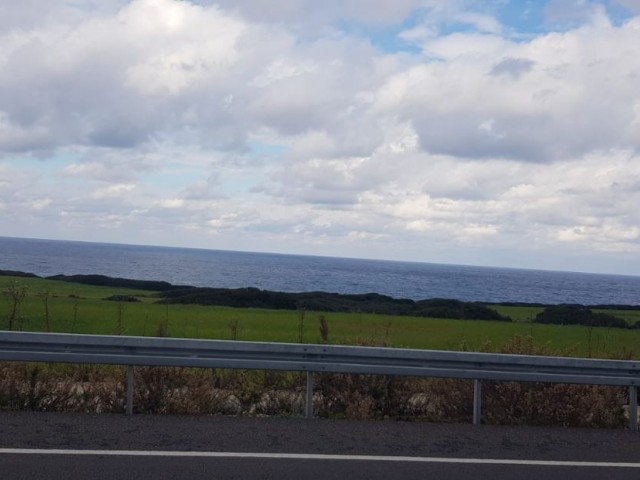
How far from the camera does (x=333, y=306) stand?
4725 cm

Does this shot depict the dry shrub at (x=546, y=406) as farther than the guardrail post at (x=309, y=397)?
Yes

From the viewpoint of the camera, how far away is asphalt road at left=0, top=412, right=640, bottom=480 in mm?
6793

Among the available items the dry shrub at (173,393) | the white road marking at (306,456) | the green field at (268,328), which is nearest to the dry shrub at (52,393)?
the dry shrub at (173,393)

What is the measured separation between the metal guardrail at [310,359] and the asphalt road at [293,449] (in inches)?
22.4

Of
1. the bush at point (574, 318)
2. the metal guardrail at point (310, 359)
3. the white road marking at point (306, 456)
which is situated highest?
the metal guardrail at point (310, 359)

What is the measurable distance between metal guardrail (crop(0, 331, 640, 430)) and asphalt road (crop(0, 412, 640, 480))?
1.87ft

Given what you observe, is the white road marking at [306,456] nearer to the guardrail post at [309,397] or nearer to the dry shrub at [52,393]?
the guardrail post at [309,397]

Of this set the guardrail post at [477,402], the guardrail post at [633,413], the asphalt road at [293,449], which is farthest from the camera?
the guardrail post at [633,413]

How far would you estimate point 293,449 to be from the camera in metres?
7.58

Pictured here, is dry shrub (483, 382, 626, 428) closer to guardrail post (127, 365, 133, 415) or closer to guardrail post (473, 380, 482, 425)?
guardrail post (473, 380, 482, 425)

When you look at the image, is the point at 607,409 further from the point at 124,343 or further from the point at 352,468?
the point at 124,343

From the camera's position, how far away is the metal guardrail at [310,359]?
870 centimetres

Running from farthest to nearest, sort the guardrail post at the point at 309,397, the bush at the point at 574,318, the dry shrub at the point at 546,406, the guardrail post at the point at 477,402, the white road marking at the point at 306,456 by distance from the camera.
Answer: the bush at the point at 574,318
the dry shrub at the point at 546,406
the guardrail post at the point at 477,402
the guardrail post at the point at 309,397
the white road marking at the point at 306,456

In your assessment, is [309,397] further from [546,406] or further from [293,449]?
[546,406]
